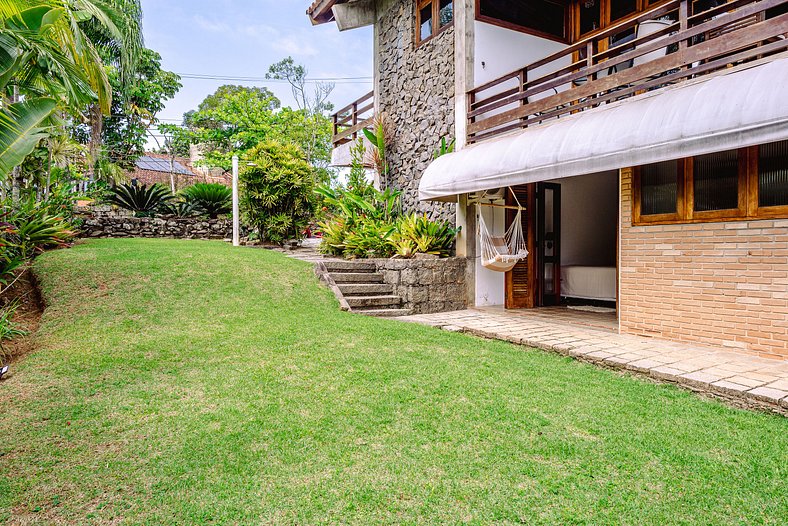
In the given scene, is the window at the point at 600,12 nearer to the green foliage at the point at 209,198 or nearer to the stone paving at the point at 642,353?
the stone paving at the point at 642,353

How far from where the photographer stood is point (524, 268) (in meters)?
9.71

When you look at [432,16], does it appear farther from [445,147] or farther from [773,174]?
[773,174]

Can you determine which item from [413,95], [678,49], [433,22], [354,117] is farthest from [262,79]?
[678,49]

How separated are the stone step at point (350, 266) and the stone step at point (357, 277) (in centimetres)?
13

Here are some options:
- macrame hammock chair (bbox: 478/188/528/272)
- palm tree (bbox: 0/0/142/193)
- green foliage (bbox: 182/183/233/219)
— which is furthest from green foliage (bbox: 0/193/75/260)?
macrame hammock chair (bbox: 478/188/528/272)

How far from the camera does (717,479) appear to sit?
2826 millimetres

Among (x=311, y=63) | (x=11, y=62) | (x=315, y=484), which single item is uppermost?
(x=311, y=63)

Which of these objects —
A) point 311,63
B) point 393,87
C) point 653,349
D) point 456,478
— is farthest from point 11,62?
point 311,63

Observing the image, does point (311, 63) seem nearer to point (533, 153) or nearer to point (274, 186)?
point (274, 186)

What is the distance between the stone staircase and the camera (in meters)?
8.70

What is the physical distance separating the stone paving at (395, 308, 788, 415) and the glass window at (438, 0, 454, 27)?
657 centimetres

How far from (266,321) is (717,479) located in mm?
5619

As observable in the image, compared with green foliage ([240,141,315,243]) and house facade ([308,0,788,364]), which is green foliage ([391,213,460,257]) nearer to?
house facade ([308,0,788,364])

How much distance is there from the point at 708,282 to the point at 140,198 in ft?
56.4
